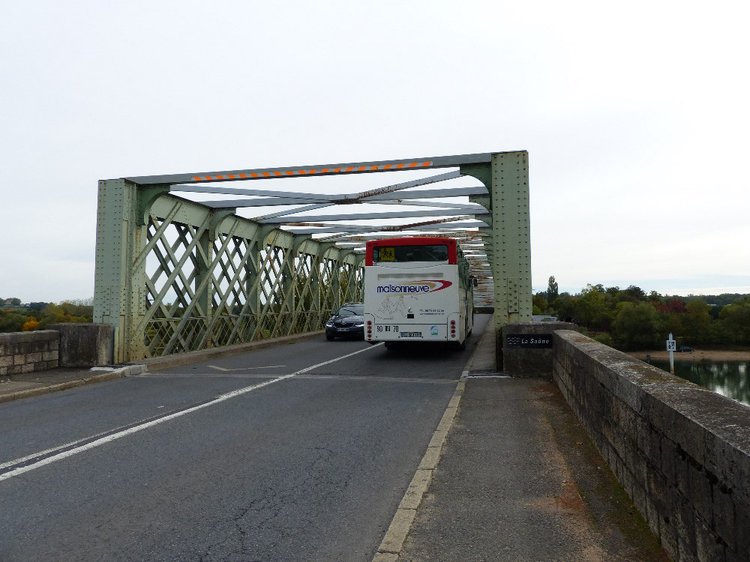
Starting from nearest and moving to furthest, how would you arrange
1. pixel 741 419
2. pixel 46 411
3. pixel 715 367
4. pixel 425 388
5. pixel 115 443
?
pixel 741 419, pixel 115 443, pixel 46 411, pixel 425 388, pixel 715 367

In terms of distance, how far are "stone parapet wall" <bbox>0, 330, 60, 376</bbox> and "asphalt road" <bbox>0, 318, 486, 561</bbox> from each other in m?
2.27

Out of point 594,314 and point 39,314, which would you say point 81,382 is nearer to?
point 39,314

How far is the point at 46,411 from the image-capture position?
7.82 meters

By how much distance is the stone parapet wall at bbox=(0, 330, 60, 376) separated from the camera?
10.6 metres

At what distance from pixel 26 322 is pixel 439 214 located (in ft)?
62.7

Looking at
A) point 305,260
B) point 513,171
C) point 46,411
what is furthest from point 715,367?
point 46,411

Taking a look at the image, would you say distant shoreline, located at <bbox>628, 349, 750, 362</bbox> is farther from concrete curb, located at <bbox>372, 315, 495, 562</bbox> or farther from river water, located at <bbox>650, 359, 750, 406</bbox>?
concrete curb, located at <bbox>372, 315, 495, 562</bbox>

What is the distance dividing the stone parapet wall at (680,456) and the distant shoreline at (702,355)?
94821 millimetres

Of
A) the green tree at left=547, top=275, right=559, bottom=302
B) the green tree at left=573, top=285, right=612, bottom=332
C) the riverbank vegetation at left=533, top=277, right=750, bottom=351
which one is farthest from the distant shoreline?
the green tree at left=547, top=275, right=559, bottom=302

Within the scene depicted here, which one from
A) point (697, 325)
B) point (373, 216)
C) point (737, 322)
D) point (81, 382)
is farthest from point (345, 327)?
point (697, 325)

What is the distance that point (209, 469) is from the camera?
504 cm

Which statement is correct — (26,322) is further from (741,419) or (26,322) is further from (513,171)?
(741,419)

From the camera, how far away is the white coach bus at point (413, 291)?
48.6 ft

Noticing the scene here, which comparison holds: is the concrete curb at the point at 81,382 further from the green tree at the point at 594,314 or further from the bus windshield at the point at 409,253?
the green tree at the point at 594,314
